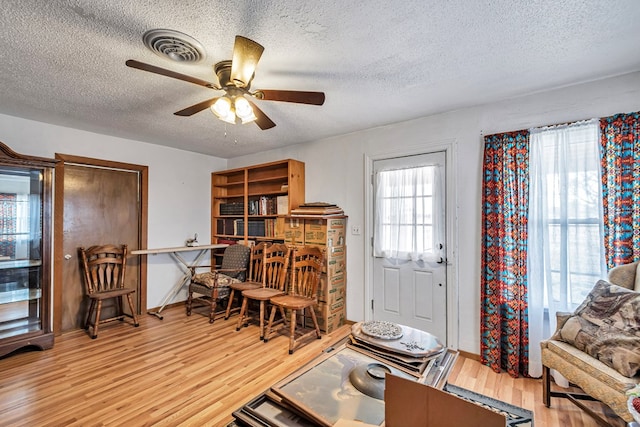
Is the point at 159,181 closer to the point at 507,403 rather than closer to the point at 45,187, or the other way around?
the point at 45,187

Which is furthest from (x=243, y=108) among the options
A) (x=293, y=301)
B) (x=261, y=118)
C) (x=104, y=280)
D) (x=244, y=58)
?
(x=104, y=280)

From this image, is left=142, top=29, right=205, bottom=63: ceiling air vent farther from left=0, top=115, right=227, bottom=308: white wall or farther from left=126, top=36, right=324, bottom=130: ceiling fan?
left=0, top=115, right=227, bottom=308: white wall

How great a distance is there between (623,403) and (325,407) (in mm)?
1657

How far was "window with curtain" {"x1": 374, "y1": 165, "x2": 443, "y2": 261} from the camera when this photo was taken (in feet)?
9.75

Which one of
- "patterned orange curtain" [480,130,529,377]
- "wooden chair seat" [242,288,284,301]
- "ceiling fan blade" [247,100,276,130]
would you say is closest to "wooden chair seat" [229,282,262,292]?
"wooden chair seat" [242,288,284,301]

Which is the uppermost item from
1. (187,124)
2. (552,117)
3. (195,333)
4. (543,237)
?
(187,124)

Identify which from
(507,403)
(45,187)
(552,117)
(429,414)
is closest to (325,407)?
(429,414)

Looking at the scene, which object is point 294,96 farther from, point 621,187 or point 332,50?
point 621,187

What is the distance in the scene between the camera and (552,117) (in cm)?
238

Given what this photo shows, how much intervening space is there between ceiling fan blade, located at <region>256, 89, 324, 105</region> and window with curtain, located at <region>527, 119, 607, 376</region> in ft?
6.24

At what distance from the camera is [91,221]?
3588 mm

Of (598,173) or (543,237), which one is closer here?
(598,173)

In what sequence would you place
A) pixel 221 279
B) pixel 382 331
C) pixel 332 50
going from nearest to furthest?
pixel 382 331 < pixel 332 50 < pixel 221 279

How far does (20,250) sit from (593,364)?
4.76m
